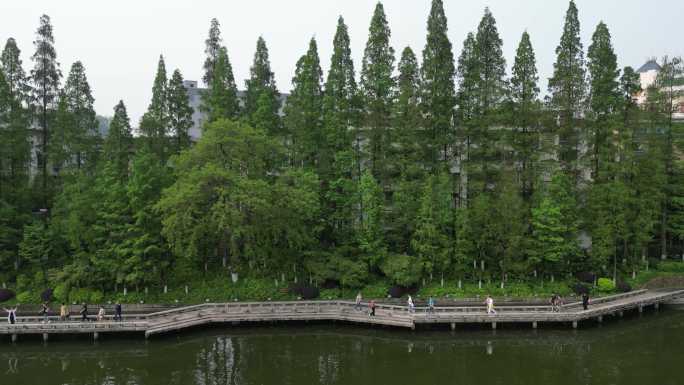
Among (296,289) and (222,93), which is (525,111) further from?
(222,93)

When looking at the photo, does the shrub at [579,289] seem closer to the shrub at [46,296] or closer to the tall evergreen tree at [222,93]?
the tall evergreen tree at [222,93]

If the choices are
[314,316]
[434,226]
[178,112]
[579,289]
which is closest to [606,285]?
[579,289]

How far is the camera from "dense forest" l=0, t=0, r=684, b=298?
123ft

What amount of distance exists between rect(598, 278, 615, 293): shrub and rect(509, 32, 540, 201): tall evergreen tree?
10.4 metres

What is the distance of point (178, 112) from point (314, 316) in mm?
26279

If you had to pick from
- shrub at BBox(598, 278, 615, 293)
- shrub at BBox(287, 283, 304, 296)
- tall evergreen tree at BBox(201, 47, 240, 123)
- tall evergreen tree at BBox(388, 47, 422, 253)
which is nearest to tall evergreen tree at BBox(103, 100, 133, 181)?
tall evergreen tree at BBox(201, 47, 240, 123)

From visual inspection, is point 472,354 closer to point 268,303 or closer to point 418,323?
point 418,323

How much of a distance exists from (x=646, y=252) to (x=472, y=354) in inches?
1166

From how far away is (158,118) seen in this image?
4622 centimetres

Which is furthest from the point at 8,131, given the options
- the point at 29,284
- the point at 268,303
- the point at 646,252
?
the point at 646,252

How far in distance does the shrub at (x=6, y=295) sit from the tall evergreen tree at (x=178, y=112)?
18.4m

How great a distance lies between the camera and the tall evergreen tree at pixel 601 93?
4322 centimetres

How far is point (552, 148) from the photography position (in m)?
42.2

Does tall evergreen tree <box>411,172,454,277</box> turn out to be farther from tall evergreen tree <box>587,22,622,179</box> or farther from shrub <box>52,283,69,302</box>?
shrub <box>52,283,69,302</box>
